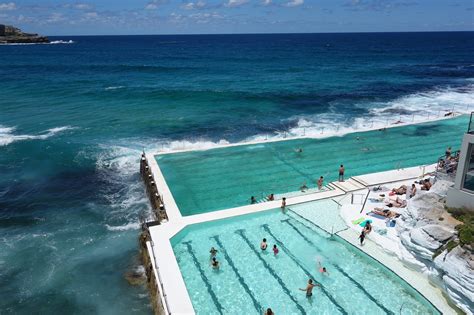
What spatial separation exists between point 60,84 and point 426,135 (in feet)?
166

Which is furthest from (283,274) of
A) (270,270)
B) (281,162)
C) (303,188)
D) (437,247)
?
(281,162)

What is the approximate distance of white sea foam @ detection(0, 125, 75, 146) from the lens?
3203 cm

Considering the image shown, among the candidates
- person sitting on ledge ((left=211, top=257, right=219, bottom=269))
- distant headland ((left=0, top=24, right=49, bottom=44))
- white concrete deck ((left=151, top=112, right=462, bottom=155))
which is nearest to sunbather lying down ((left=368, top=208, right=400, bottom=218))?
person sitting on ledge ((left=211, top=257, right=219, bottom=269))

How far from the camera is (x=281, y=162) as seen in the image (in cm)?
2483

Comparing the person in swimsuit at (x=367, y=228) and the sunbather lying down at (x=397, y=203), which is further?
the sunbather lying down at (x=397, y=203)

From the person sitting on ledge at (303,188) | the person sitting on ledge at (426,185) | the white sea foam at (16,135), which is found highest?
the person sitting on ledge at (426,185)

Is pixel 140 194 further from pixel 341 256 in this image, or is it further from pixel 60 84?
pixel 60 84

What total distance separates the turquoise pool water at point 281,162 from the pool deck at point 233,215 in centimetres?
144

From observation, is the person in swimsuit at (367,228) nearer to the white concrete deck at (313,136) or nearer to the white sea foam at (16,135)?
the white concrete deck at (313,136)

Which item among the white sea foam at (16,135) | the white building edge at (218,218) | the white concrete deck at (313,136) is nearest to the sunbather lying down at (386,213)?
the white building edge at (218,218)

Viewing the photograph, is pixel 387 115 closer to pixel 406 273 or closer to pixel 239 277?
pixel 406 273

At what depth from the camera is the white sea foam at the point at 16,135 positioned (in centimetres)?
3203

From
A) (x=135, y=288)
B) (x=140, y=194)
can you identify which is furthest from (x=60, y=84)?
(x=135, y=288)

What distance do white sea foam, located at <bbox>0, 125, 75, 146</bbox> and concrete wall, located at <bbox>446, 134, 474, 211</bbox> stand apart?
3114cm
